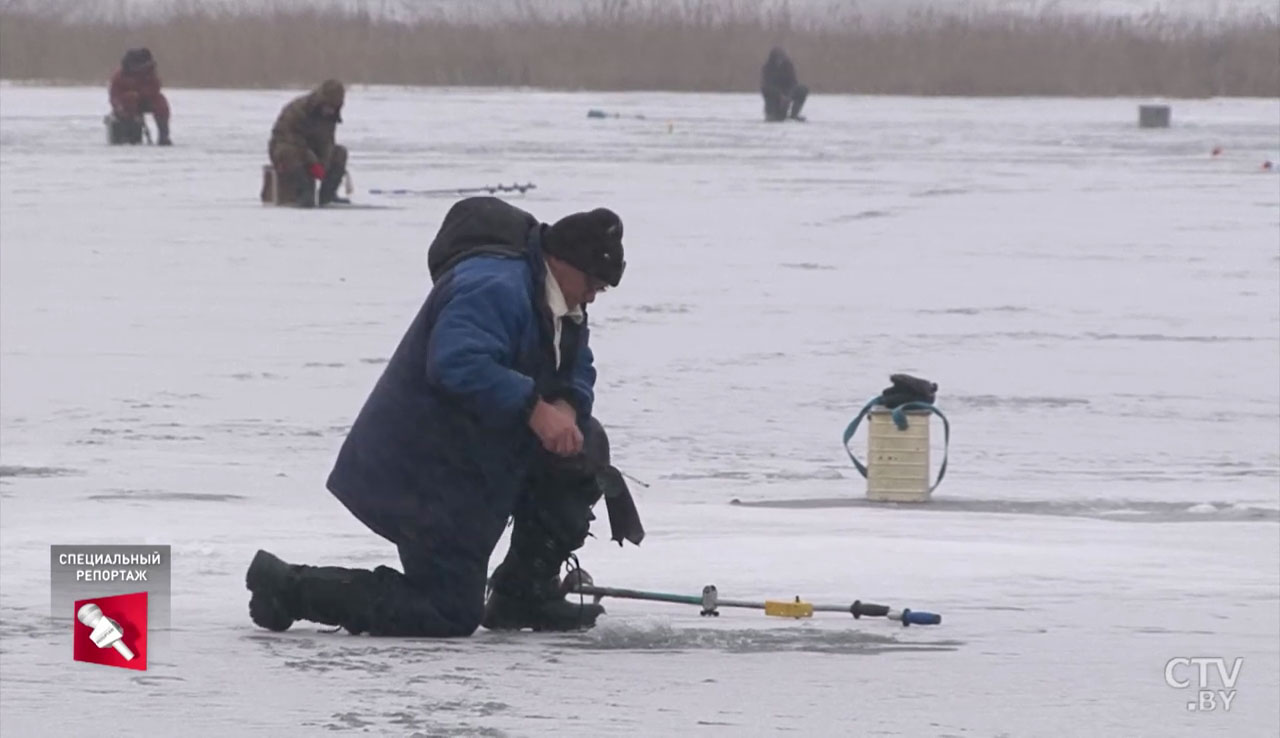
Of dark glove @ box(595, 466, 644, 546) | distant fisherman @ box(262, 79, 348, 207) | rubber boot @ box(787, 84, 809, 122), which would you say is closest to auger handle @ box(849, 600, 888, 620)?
dark glove @ box(595, 466, 644, 546)

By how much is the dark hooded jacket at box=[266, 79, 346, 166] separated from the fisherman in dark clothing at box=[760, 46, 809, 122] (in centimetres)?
1915

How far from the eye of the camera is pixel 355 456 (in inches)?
217

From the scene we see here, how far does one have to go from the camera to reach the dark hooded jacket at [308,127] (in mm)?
19594

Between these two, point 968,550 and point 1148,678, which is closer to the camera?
point 1148,678

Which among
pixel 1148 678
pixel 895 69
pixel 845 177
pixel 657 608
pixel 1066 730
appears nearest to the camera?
pixel 1066 730

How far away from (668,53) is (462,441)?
55363 millimetres

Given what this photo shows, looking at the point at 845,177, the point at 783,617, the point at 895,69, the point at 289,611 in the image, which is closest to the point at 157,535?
the point at 289,611

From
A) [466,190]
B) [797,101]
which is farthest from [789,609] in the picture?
[797,101]

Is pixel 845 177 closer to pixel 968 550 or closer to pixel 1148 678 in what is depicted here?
pixel 968 550

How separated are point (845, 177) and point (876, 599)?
768 inches

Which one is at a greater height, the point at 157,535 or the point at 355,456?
the point at 355,456

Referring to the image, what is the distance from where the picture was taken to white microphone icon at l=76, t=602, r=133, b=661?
5094 mm

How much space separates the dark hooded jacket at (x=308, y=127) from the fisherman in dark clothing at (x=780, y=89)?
62.8 feet

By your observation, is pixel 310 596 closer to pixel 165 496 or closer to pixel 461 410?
pixel 461 410
